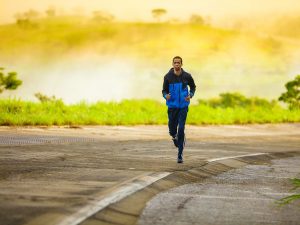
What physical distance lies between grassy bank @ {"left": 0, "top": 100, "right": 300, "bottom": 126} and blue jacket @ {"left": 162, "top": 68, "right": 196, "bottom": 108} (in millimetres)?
11674

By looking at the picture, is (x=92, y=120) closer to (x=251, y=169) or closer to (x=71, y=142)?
(x=71, y=142)

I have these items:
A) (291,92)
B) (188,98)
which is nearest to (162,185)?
(188,98)

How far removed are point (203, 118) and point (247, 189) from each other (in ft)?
77.8

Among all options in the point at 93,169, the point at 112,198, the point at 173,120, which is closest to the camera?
the point at 112,198

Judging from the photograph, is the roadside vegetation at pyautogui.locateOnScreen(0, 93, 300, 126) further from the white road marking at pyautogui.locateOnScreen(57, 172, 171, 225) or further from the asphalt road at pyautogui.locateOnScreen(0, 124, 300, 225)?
the white road marking at pyautogui.locateOnScreen(57, 172, 171, 225)

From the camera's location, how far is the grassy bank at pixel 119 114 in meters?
26.7

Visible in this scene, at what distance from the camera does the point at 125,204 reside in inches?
335

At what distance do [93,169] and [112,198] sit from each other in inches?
131

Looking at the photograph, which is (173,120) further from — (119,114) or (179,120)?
(119,114)

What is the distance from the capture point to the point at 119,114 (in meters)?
32.0

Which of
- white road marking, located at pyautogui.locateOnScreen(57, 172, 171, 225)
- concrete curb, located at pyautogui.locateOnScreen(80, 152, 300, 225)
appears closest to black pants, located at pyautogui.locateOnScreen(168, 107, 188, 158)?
concrete curb, located at pyautogui.locateOnScreen(80, 152, 300, 225)

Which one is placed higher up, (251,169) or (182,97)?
(182,97)

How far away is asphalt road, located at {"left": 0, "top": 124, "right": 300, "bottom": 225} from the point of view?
7727 millimetres

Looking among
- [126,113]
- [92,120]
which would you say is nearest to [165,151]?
[92,120]
